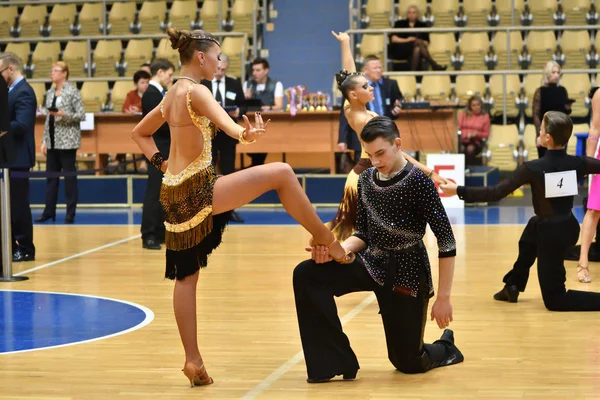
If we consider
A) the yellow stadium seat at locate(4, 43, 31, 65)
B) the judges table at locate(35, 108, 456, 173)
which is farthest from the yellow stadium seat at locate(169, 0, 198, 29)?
the judges table at locate(35, 108, 456, 173)

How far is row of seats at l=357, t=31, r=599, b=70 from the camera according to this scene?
1523 centimetres

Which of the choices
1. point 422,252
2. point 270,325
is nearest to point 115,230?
point 270,325

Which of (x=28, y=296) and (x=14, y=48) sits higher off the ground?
(x=14, y=48)

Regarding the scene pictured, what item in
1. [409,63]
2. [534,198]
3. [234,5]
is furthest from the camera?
[234,5]

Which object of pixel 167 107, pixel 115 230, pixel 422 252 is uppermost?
pixel 167 107

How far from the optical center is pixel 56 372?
492cm

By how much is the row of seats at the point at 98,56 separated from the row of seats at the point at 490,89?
3.08 meters

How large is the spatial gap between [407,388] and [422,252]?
63 cm

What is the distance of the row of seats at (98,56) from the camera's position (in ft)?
53.4

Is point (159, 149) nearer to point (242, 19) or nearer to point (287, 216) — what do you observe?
point (287, 216)

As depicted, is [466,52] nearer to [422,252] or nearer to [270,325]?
[270,325]

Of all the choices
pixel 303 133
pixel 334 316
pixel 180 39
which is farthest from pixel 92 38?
pixel 334 316

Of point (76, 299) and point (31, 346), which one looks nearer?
point (31, 346)

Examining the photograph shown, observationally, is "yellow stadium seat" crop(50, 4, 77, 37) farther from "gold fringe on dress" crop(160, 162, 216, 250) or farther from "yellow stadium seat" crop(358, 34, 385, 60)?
"gold fringe on dress" crop(160, 162, 216, 250)
